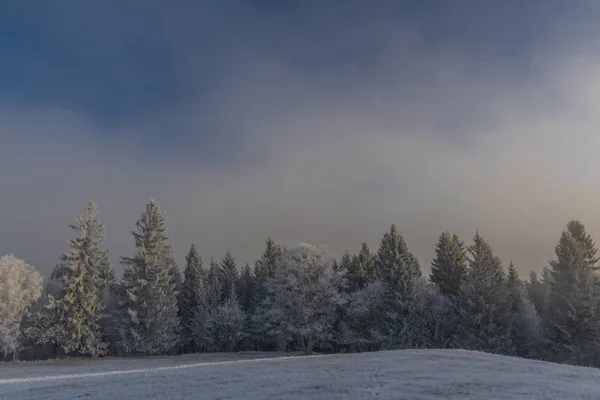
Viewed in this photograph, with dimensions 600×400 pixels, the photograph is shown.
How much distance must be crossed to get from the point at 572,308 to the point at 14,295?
66.4 meters

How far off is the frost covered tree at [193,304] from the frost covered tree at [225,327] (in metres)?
1.49

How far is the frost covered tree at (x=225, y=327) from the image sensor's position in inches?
2906

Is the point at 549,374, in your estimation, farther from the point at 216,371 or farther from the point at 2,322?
the point at 2,322

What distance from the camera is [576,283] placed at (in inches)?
2044

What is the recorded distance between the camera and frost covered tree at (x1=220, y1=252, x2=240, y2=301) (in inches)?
3442

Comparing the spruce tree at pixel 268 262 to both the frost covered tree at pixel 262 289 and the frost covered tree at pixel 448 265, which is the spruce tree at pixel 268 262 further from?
the frost covered tree at pixel 448 265

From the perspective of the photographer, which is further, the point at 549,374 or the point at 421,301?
the point at 421,301

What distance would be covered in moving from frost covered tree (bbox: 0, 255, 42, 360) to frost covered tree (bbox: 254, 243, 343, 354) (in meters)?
30.8

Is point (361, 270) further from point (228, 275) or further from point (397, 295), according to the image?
point (228, 275)

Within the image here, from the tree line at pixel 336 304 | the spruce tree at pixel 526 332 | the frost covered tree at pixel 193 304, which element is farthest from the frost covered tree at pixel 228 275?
the spruce tree at pixel 526 332

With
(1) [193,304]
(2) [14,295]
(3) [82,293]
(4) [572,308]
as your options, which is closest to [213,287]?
(1) [193,304]

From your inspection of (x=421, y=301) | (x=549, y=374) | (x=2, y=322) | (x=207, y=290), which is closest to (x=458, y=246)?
(x=421, y=301)

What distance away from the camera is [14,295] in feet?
Answer: 185

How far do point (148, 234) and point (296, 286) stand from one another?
2265 centimetres
